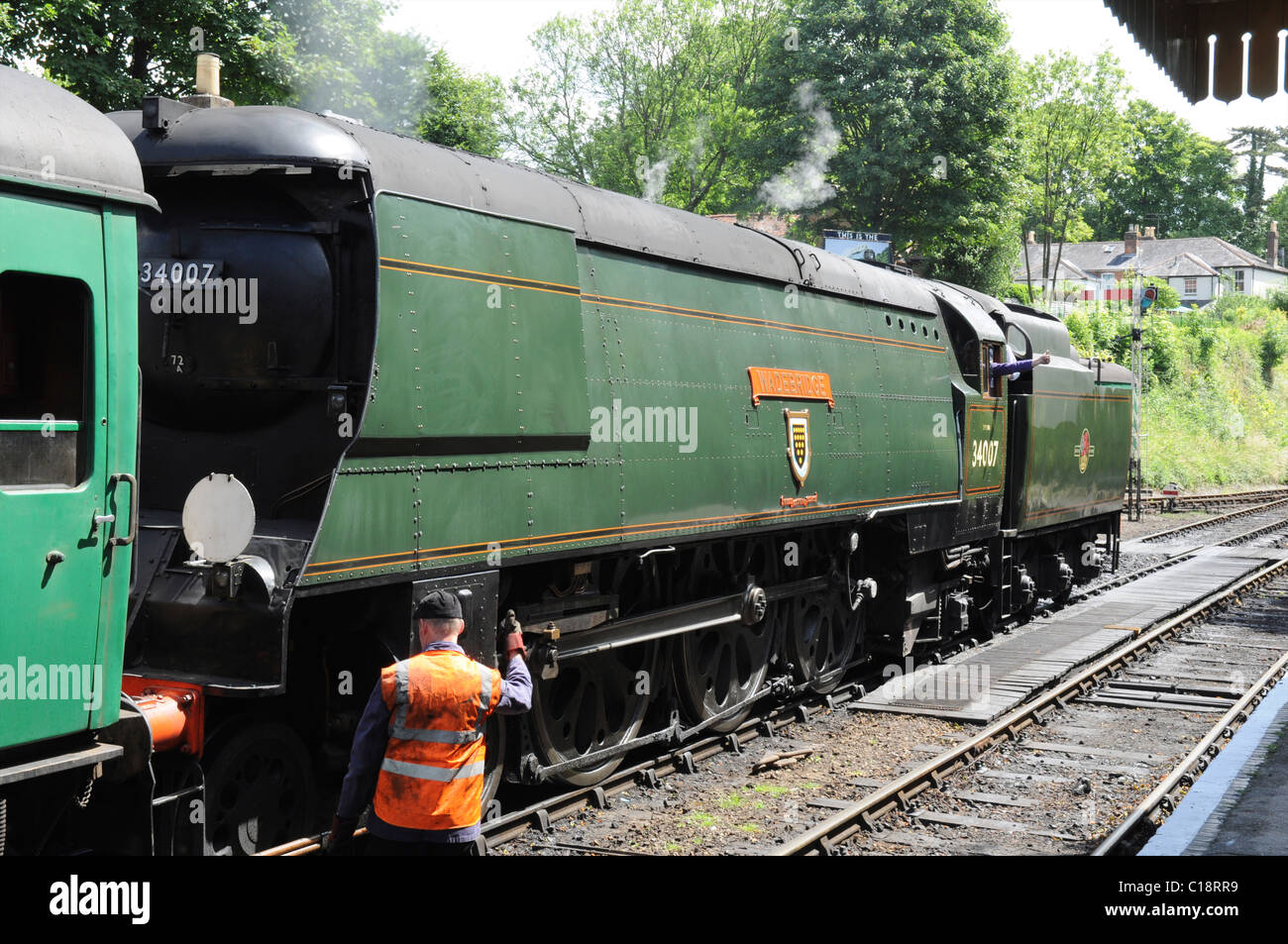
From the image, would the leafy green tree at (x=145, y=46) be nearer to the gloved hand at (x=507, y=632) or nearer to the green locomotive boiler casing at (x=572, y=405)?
the green locomotive boiler casing at (x=572, y=405)

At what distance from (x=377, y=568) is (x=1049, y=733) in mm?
6889

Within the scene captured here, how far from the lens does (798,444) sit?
9.48m

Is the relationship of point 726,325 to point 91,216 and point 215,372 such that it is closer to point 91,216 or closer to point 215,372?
point 215,372

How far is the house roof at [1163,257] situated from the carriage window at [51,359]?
242 ft

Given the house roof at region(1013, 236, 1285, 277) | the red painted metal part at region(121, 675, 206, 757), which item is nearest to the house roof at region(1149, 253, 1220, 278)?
the house roof at region(1013, 236, 1285, 277)

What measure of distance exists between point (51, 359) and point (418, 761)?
194 cm

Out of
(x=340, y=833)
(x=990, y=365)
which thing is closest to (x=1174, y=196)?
(x=990, y=365)

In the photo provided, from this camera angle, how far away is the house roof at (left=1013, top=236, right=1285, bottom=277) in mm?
74188

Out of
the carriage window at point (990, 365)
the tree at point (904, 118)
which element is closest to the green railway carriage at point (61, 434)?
the carriage window at point (990, 365)

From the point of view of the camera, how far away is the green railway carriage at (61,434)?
Answer: 13.3 ft

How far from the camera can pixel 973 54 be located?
31984 mm

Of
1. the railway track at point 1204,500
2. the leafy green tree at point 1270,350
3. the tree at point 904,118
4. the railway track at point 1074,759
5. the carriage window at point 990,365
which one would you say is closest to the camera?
the railway track at point 1074,759

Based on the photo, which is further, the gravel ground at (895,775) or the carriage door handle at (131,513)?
the gravel ground at (895,775)
